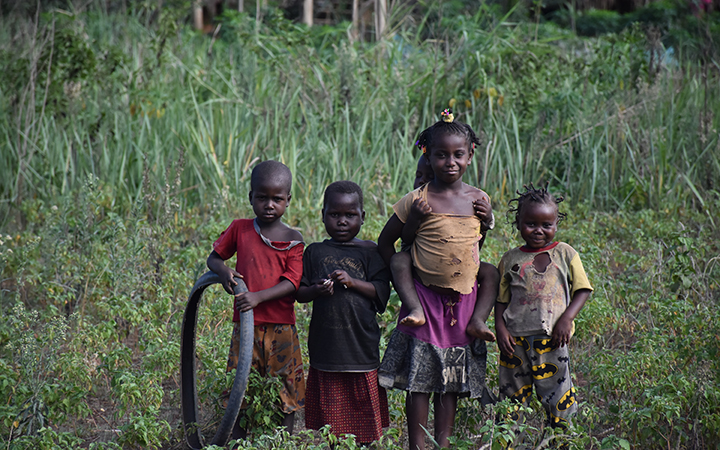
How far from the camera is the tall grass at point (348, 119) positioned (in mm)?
5949

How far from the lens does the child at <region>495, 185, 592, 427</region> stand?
8.59 ft

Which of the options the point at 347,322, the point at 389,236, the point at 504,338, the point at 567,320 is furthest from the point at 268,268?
the point at 567,320

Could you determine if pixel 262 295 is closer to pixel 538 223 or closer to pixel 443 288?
pixel 443 288

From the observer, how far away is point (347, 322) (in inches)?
107

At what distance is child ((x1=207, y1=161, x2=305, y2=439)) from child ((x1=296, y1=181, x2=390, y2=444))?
97mm

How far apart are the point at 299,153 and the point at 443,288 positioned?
3666 mm

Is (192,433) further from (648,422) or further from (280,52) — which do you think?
(280,52)

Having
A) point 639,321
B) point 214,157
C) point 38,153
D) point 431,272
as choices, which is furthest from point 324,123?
point 431,272

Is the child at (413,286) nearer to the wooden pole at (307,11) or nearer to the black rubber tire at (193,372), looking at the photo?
the black rubber tire at (193,372)

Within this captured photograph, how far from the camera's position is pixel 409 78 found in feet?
23.3

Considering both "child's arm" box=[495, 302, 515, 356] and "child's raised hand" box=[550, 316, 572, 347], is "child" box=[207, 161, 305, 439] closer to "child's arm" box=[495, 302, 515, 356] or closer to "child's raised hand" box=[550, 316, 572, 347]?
"child's arm" box=[495, 302, 515, 356]

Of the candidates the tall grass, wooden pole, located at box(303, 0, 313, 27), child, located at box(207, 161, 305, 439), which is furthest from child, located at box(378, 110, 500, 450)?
wooden pole, located at box(303, 0, 313, 27)

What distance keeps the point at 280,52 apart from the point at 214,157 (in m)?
1.84

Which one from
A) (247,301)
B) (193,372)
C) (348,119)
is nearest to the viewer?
(247,301)
